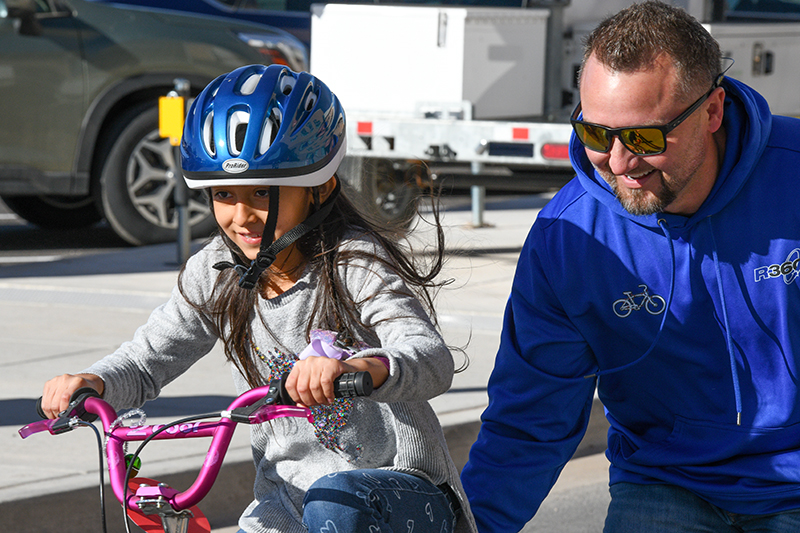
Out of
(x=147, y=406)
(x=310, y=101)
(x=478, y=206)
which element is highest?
(x=310, y=101)

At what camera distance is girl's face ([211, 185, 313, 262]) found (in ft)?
8.89

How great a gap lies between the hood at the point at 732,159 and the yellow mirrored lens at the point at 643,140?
20cm

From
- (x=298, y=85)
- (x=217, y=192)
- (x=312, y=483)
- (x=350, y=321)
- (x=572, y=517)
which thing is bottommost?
(x=572, y=517)

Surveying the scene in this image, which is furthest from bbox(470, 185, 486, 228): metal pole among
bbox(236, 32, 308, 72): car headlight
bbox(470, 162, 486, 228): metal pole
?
bbox(236, 32, 308, 72): car headlight

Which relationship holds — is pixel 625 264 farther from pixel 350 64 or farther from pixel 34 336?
pixel 350 64

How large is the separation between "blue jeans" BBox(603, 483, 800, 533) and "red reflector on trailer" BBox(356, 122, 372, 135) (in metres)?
6.27

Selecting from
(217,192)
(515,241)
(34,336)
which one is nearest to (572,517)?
(217,192)

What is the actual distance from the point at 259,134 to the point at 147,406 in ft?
10.0

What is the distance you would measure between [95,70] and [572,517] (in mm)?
5992

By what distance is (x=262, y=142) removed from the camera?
2.67m

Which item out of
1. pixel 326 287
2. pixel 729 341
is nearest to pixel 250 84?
pixel 326 287

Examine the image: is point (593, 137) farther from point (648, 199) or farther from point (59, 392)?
point (59, 392)

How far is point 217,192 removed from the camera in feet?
9.06

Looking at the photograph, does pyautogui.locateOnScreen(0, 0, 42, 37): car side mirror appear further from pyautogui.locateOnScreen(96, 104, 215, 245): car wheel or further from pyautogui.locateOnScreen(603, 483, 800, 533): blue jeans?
pyautogui.locateOnScreen(603, 483, 800, 533): blue jeans
